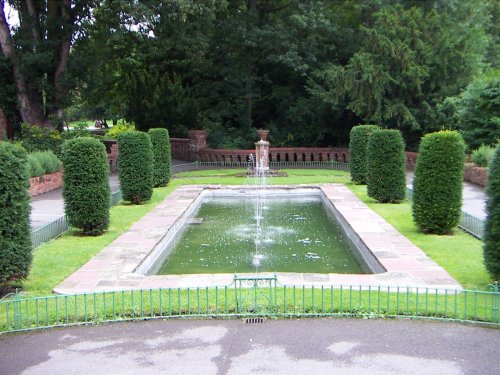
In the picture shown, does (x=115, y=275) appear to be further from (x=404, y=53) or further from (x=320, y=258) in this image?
(x=404, y=53)

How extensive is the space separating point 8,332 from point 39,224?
7609 mm

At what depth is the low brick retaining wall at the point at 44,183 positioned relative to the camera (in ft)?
66.6

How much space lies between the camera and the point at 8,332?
740 centimetres

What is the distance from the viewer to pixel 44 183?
2123 cm

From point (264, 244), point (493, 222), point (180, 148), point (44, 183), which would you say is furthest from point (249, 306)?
point (180, 148)

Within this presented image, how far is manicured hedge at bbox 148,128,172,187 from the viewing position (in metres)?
21.8

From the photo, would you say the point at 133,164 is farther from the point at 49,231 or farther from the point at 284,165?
the point at 284,165

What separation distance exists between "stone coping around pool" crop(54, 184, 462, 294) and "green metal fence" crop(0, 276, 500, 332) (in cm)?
60

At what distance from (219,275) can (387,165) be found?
896 cm

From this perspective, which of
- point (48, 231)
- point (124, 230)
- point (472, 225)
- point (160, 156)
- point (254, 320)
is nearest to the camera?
point (254, 320)

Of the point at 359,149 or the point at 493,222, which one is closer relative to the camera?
the point at 493,222

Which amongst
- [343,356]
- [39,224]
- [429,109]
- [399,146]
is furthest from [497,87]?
[343,356]

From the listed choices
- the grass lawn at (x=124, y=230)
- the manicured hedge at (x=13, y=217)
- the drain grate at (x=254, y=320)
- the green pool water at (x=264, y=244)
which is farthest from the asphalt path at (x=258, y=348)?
the green pool water at (x=264, y=244)

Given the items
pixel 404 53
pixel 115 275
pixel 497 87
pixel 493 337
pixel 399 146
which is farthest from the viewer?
pixel 404 53
